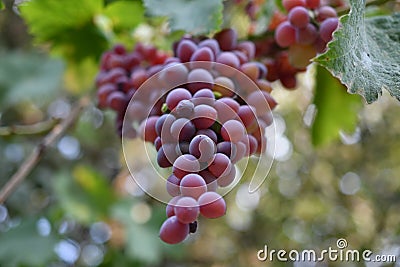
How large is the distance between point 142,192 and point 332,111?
99 centimetres

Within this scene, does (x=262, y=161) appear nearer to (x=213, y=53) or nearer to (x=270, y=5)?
(x=213, y=53)

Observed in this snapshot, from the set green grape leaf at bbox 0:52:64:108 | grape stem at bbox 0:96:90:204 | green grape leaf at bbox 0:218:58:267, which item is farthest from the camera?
green grape leaf at bbox 0:218:58:267

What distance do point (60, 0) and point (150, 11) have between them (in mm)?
225

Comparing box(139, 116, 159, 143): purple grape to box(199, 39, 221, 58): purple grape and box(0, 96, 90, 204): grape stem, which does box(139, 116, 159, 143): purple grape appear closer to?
box(199, 39, 221, 58): purple grape

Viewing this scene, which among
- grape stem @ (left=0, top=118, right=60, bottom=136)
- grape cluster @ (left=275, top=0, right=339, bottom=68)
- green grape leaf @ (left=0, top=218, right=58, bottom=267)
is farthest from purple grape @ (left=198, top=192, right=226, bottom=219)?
green grape leaf @ (left=0, top=218, right=58, bottom=267)

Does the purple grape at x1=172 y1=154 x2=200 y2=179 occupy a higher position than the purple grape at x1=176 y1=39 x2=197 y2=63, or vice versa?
the purple grape at x1=176 y1=39 x2=197 y2=63

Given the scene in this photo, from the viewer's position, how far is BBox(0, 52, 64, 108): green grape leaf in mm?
1054

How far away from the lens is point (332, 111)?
0.72 meters

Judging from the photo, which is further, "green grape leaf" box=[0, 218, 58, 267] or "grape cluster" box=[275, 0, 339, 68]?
"green grape leaf" box=[0, 218, 58, 267]

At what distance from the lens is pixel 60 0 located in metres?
0.70

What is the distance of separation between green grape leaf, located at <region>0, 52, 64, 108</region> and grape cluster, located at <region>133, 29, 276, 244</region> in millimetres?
548

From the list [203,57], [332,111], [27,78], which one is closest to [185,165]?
[203,57]

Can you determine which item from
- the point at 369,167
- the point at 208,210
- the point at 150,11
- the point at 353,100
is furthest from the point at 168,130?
the point at 369,167

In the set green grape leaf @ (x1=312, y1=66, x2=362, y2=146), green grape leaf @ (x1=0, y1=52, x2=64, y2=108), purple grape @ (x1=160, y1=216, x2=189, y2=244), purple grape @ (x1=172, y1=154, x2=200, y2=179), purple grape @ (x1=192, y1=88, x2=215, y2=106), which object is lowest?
green grape leaf @ (x1=0, y1=52, x2=64, y2=108)
